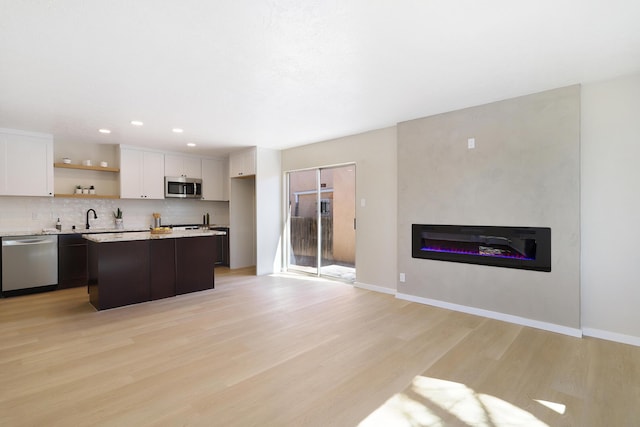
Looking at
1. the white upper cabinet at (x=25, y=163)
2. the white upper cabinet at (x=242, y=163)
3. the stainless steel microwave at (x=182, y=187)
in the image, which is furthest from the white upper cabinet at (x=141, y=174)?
the white upper cabinet at (x=242, y=163)

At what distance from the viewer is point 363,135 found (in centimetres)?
499

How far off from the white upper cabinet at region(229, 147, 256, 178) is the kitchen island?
182 centimetres

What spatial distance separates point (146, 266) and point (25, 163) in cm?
273

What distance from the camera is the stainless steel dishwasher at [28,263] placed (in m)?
4.46

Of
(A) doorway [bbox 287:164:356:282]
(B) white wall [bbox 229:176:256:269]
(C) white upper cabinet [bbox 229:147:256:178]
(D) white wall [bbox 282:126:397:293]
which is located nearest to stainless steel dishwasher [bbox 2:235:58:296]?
(B) white wall [bbox 229:176:256:269]

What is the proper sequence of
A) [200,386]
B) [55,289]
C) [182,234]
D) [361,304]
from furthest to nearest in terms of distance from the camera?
[55,289] < [182,234] < [361,304] < [200,386]

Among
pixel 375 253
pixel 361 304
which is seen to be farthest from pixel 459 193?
pixel 361 304

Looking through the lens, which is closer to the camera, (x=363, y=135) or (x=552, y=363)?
(x=552, y=363)

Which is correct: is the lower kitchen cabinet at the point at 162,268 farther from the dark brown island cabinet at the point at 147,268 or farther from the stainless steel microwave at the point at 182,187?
the stainless steel microwave at the point at 182,187

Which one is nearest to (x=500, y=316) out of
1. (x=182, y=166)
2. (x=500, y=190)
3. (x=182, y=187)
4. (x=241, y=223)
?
(x=500, y=190)

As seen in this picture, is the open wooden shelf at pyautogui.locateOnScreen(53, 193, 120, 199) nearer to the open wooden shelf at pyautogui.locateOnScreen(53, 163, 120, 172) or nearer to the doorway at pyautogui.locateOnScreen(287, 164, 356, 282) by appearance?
the open wooden shelf at pyautogui.locateOnScreen(53, 163, 120, 172)

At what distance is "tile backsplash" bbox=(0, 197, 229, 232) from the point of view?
5.10 meters

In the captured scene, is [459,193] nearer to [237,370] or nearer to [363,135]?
[363,135]

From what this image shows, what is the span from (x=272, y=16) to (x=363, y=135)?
10.4ft
